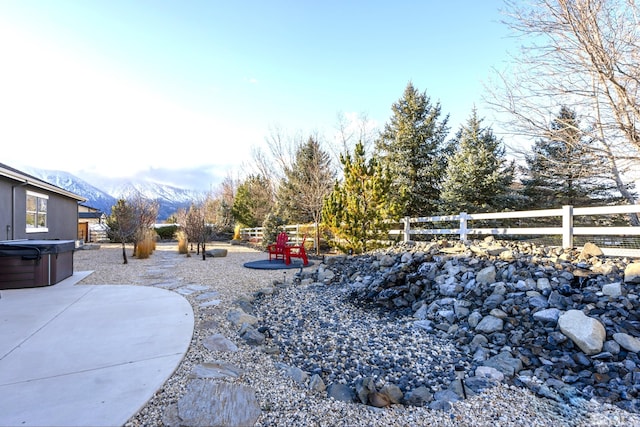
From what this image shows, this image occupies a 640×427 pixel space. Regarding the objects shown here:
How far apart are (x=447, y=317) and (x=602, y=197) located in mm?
12037

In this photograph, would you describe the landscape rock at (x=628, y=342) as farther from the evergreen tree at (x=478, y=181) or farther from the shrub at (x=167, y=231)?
the shrub at (x=167, y=231)

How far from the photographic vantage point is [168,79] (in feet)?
30.0

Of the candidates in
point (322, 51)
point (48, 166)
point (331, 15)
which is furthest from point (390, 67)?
point (48, 166)

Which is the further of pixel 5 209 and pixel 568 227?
pixel 5 209

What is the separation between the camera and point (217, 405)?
6.15 feet

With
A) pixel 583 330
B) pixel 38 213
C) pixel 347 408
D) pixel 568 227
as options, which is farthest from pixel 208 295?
pixel 38 213

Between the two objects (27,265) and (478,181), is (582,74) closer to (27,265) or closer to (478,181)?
(478,181)

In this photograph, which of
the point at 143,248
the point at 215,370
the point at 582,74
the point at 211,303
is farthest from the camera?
the point at 143,248

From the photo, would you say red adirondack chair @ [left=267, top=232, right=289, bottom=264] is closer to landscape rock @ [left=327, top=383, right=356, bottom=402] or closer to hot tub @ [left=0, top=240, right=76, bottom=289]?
hot tub @ [left=0, top=240, right=76, bottom=289]

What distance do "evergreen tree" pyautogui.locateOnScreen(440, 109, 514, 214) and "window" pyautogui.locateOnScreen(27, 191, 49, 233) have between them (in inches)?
519

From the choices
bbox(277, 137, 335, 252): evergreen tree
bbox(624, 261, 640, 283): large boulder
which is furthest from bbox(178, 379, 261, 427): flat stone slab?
bbox(277, 137, 335, 252): evergreen tree

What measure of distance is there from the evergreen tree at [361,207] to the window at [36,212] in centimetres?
893

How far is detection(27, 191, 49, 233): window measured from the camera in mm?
8961

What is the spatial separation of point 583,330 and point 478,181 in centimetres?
874
